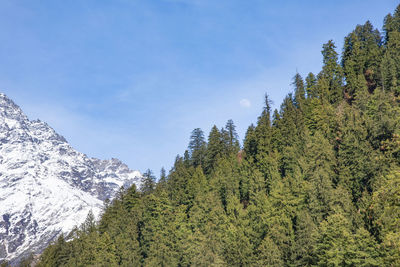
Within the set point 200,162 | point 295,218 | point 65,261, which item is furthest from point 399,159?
point 65,261

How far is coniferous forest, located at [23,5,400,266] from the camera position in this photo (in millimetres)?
50750

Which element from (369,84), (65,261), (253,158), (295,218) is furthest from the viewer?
(65,261)

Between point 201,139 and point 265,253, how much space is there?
253 feet

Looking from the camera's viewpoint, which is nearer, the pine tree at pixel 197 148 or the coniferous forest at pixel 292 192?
the coniferous forest at pixel 292 192

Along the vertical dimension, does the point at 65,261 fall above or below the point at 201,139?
below

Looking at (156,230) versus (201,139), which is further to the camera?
(201,139)

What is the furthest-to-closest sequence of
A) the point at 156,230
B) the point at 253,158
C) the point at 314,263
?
the point at 253,158
the point at 156,230
the point at 314,263

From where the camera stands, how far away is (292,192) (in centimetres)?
6888

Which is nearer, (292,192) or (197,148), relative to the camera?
(292,192)

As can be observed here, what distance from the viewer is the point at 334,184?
65.7 meters

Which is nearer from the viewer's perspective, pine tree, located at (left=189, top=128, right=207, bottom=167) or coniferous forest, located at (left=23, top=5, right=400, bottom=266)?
coniferous forest, located at (left=23, top=5, right=400, bottom=266)

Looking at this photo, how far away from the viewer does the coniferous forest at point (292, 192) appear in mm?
50750

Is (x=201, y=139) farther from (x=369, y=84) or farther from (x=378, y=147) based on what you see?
(x=378, y=147)

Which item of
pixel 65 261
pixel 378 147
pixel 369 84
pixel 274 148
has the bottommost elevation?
pixel 65 261
